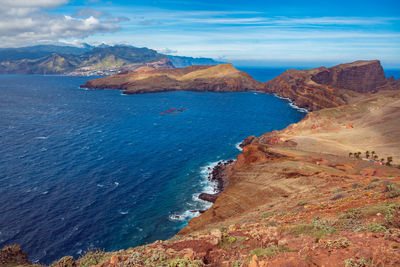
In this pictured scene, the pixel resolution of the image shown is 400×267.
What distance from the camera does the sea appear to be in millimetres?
46750

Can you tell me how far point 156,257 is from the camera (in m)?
16.4

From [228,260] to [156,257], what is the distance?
4.83 metres

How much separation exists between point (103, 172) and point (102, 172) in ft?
0.87

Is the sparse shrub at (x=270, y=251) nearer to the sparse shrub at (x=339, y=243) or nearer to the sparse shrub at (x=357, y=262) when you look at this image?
the sparse shrub at (x=339, y=243)

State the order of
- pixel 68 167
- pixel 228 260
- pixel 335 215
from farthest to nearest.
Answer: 1. pixel 68 167
2. pixel 335 215
3. pixel 228 260

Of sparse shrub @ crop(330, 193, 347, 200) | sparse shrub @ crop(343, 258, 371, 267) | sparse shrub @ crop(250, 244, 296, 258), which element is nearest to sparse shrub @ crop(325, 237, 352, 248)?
sparse shrub @ crop(343, 258, 371, 267)

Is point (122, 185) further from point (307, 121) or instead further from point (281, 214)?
point (307, 121)

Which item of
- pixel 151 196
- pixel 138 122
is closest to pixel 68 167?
pixel 151 196

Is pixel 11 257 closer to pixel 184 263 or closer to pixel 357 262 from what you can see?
pixel 184 263

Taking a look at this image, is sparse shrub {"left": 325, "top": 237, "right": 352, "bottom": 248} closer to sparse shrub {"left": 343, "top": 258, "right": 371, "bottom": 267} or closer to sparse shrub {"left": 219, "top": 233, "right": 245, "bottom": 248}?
sparse shrub {"left": 343, "top": 258, "right": 371, "bottom": 267}

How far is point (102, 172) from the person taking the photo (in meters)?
69.0

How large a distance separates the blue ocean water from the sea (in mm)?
222

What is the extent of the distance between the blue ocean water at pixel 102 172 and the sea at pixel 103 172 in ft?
0.73

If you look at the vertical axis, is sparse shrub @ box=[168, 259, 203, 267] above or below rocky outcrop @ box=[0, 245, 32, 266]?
above
